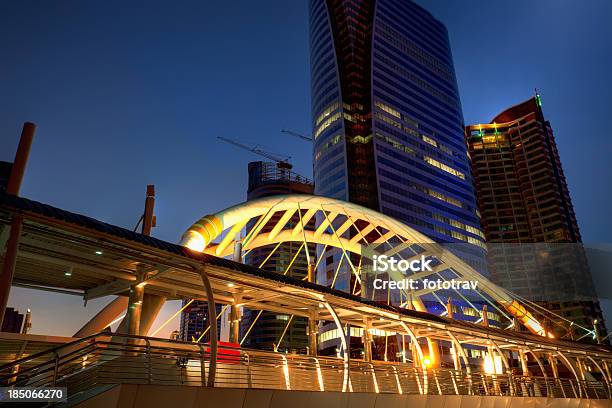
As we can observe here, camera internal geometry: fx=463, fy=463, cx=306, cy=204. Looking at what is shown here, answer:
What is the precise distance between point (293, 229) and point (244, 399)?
23.7 meters

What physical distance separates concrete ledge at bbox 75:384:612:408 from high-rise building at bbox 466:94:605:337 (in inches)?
6581

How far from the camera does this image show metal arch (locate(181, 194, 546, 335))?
81.9ft

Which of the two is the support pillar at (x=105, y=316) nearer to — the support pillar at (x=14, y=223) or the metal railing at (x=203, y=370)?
the metal railing at (x=203, y=370)

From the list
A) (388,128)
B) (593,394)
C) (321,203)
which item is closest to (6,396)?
(321,203)

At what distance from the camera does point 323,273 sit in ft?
408

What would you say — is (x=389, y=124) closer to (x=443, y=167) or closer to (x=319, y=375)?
(x=443, y=167)

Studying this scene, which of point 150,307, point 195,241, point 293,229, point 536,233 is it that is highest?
point 536,233

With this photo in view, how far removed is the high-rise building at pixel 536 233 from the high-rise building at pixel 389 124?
1641 inches

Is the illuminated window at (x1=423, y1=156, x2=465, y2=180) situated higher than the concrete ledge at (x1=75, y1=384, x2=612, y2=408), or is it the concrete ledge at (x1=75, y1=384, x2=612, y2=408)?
the illuminated window at (x1=423, y1=156, x2=465, y2=180)

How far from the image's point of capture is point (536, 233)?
591ft

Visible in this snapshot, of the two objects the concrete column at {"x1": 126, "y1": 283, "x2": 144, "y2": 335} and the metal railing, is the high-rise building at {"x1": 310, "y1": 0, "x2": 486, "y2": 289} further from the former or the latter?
the concrete column at {"x1": 126, "y1": 283, "x2": 144, "y2": 335}

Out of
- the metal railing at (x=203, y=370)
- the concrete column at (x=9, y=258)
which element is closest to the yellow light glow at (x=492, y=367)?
the metal railing at (x=203, y=370)

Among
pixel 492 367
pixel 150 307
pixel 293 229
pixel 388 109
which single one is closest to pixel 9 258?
pixel 150 307

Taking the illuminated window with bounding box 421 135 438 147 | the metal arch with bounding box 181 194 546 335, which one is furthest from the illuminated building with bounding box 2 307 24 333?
the metal arch with bounding box 181 194 546 335
